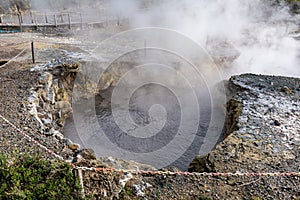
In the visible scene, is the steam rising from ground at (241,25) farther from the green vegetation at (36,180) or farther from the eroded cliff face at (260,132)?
the green vegetation at (36,180)

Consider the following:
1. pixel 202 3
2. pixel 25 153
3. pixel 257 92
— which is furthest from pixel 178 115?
pixel 202 3

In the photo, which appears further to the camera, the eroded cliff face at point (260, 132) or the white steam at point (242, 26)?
the white steam at point (242, 26)

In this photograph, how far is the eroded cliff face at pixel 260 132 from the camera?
201 inches

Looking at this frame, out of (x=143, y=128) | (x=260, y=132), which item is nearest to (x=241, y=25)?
(x=143, y=128)

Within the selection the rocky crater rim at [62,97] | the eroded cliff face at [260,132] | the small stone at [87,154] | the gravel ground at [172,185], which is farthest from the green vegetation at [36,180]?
the eroded cliff face at [260,132]

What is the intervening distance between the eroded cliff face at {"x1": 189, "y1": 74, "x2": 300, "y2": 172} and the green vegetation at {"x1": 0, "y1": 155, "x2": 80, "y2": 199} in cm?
262

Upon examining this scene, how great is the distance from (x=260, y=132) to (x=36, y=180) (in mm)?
4738

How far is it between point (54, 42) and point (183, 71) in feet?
20.3

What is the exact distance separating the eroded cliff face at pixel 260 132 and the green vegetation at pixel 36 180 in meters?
2.62

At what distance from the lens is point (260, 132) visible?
604 centimetres

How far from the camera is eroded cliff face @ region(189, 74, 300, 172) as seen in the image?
5.10 m

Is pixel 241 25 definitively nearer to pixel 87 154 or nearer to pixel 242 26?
pixel 242 26

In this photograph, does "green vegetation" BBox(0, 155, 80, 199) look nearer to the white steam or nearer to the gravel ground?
the gravel ground

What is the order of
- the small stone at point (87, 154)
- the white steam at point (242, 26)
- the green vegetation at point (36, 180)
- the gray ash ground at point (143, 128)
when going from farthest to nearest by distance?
1. the white steam at point (242, 26)
2. the gray ash ground at point (143, 128)
3. the small stone at point (87, 154)
4. the green vegetation at point (36, 180)
